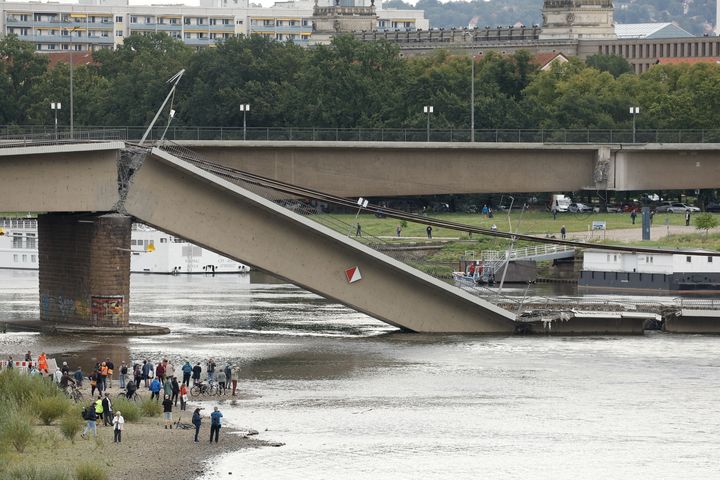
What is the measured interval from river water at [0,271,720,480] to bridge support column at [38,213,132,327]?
2417 millimetres

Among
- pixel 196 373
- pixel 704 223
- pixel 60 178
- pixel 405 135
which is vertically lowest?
pixel 196 373

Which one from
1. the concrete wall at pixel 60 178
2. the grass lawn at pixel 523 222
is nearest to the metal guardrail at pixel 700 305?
the concrete wall at pixel 60 178

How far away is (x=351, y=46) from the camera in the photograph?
153 m

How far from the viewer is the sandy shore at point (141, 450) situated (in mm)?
50188

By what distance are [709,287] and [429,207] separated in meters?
50.4

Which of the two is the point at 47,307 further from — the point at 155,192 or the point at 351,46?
the point at 351,46

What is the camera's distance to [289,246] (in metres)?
78.4

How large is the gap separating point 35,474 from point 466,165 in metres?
51.0

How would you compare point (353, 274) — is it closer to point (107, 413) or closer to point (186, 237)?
point (186, 237)

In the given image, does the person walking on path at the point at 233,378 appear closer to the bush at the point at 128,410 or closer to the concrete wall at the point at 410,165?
the bush at the point at 128,410

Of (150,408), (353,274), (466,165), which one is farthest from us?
(466,165)

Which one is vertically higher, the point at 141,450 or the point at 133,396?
the point at 133,396

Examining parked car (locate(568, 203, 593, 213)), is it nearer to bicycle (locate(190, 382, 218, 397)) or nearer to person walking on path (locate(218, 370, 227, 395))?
person walking on path (locate(218, 370, 227, 395))

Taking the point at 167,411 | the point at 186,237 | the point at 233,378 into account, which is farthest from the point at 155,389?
the point at 186,237
